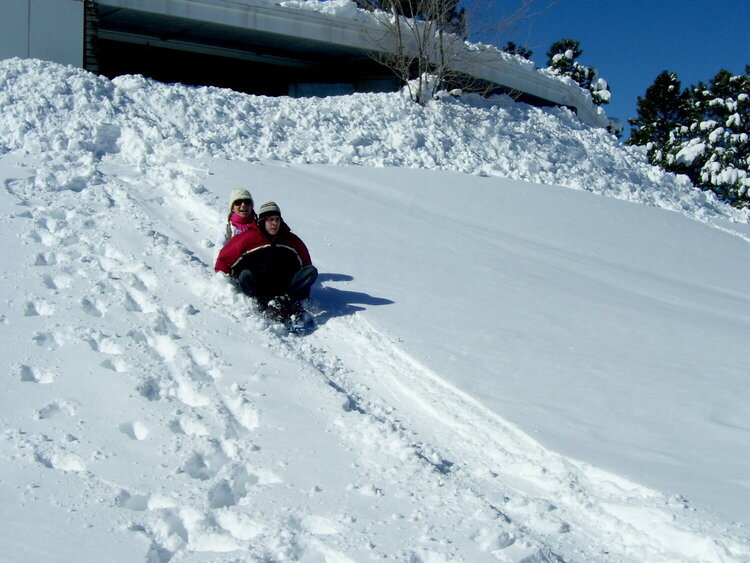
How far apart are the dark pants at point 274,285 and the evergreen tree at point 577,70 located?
37876mm

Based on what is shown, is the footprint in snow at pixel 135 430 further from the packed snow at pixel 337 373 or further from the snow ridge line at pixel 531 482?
the snow ridge line at pixel 531 482

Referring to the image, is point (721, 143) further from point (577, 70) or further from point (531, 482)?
point (531, 482)

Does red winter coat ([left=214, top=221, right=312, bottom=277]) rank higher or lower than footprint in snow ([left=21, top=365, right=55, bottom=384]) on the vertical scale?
higher

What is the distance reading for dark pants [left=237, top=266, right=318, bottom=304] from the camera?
19.7ft

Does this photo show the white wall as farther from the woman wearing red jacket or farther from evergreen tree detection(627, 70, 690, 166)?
evergreen tree detection(627, 70, 690, 166)

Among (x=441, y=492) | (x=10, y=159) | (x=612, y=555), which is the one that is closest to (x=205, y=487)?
(x=441, y=492)

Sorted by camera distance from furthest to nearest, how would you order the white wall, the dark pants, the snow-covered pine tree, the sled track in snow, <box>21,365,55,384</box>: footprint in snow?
1. the snow-covered pine tree
2. the white wall
3. the dark pants
4. <box>21,365,55,384</box>: footprint in snow
5. the sled track in snow

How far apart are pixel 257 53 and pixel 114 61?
11.4ft

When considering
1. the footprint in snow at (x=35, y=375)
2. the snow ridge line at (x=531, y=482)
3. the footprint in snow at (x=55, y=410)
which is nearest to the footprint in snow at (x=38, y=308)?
the footprint in snow at (x=35, y=375)

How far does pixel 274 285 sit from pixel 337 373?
3.53 feet

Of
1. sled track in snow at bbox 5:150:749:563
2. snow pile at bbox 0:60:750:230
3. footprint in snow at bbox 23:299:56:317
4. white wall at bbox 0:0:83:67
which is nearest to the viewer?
sled track in snow at bbox 5:150:749:563

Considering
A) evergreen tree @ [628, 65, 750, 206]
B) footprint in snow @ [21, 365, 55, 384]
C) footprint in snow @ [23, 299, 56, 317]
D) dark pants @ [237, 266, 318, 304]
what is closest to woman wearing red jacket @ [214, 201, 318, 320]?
dark pants @ [237, 266, 318, 304]

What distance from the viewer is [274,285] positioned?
6.08 metres

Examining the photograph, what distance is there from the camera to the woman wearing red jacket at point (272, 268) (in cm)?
600
